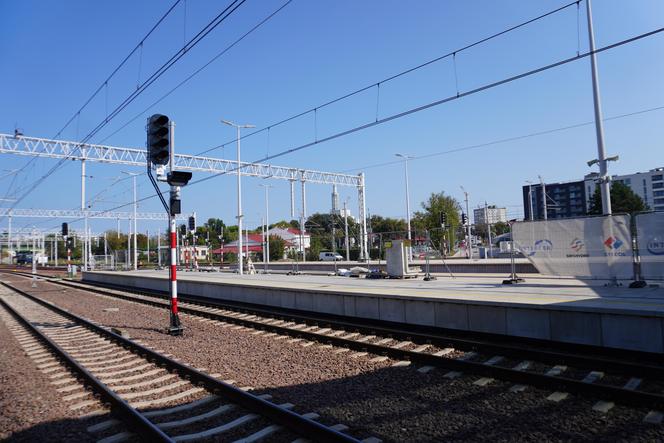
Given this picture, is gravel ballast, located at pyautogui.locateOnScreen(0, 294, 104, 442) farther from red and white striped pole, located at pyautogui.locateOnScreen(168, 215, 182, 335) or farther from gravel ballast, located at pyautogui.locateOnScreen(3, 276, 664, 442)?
red and white striped pole, located at pyautogui.locateOnScreen(168, 215, 182, 335)

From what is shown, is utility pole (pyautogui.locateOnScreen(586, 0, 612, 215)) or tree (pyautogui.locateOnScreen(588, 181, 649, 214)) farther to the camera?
tree (pyautogui.locateOnScreen(588, 181, 649, 214))

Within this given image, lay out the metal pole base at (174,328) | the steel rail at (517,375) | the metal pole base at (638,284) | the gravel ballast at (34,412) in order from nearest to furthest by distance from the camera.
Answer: the gravel ballast at (34,412), the steel rail at (517,375), the metal pole base at (174,328), the metal pole base at (638,284)

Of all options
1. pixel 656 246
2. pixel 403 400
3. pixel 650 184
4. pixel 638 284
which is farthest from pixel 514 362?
pixel 650 184

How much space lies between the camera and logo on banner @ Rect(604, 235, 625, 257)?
1264cm

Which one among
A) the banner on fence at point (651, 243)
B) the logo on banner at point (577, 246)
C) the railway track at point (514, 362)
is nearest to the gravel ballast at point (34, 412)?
the railway track at point (514, 362)

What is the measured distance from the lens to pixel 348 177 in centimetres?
5047

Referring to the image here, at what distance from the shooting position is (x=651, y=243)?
474 inches

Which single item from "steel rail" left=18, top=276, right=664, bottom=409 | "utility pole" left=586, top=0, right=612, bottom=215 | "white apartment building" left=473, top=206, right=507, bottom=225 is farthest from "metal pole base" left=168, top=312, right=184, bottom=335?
"white apartment building" left=473, top=206, right=507, bottom=225

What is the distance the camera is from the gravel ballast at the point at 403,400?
502cm

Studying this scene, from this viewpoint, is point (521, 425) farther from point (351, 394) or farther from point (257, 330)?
point (257, 330)

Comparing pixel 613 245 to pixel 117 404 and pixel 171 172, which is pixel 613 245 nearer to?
pixel 171 172

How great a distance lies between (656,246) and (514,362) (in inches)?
268

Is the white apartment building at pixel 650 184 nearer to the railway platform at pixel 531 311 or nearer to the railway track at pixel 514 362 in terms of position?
the railway platform at pixel 531 311

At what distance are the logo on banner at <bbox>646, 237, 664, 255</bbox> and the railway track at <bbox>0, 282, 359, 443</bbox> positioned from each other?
Answer: 1063 centimetres
